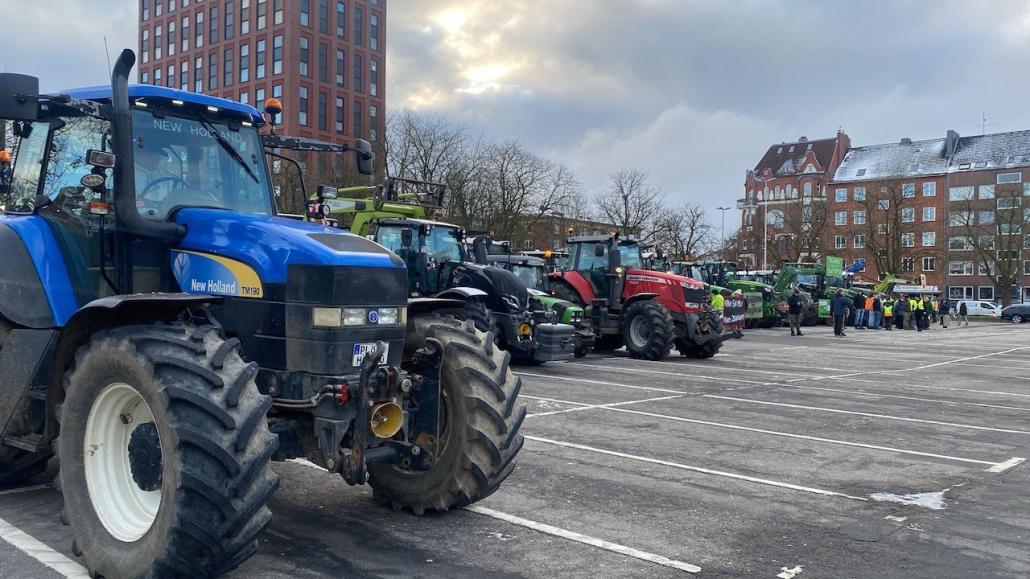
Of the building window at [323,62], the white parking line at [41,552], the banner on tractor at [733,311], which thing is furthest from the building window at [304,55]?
the white parking line at [41,552]

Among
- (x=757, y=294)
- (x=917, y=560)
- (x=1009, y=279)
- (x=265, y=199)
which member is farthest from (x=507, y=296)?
(x=1009, y=279)

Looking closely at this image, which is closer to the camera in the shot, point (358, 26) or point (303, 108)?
point (303, 108)

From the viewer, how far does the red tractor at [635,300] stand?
17531 millimetres

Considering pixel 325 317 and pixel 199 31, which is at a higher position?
pixel 199 31

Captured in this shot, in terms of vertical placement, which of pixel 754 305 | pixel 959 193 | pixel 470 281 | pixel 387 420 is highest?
pixel 959 193

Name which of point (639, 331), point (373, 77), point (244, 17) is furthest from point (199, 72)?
point (639, 331)

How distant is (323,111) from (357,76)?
4503 mm

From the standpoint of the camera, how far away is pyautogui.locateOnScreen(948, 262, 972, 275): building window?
78662 millimetres

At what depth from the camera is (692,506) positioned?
611 cm

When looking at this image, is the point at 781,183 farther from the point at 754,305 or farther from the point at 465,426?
the point at 465,426

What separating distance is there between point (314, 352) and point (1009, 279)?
69.3m

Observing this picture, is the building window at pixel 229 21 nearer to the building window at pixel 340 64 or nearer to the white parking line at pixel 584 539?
the building window at pixel 340 64

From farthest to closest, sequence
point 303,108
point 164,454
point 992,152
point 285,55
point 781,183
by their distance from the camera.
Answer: point 781,183 < point 992,152 < point 303,108 < point 285,55 < point 164,454

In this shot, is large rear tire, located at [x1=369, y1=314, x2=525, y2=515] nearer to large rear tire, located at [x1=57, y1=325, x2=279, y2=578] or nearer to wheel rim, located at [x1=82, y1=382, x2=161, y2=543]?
large rear tire, located at [x1=57, y1=325, x2=279, y2=578]
